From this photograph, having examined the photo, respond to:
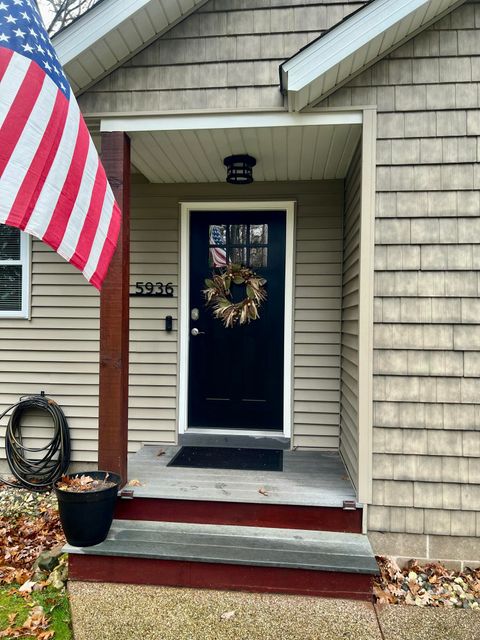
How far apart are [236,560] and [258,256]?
7.63 ft

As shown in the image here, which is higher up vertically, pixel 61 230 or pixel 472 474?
pixel 61 230

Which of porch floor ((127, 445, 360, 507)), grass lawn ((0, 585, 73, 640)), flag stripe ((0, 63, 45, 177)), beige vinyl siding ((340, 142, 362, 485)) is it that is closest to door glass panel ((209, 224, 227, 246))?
beige vinyl siding ((340, 142, 362, 485))

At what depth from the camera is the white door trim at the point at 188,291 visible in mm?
3852

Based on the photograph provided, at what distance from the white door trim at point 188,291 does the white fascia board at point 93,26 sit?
1.45 meters

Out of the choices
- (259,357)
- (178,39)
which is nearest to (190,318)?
(259,357)

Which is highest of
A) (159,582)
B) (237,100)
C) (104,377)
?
(237,100)

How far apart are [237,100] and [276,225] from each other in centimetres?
122

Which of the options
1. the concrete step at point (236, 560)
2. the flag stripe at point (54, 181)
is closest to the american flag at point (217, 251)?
the flag stripe at point (54, 181)

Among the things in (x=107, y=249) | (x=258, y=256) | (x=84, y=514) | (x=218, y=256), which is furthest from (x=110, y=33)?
(x=84, y=514)

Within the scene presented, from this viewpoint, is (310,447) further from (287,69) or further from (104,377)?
(287,69)

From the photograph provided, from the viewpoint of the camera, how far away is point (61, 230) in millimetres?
2146

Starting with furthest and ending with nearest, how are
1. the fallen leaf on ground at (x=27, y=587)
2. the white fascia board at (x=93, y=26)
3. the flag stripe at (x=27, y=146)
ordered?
the white fascia board at (x=93, y=26) → the fallen leaf on ground at (x=27, y=587) → the flag stripe at (x=27, y=146)

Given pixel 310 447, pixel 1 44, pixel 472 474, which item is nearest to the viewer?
pixel 1 44

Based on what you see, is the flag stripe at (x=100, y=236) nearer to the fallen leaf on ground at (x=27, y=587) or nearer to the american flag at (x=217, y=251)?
the american flag at (x=217, y=251)
